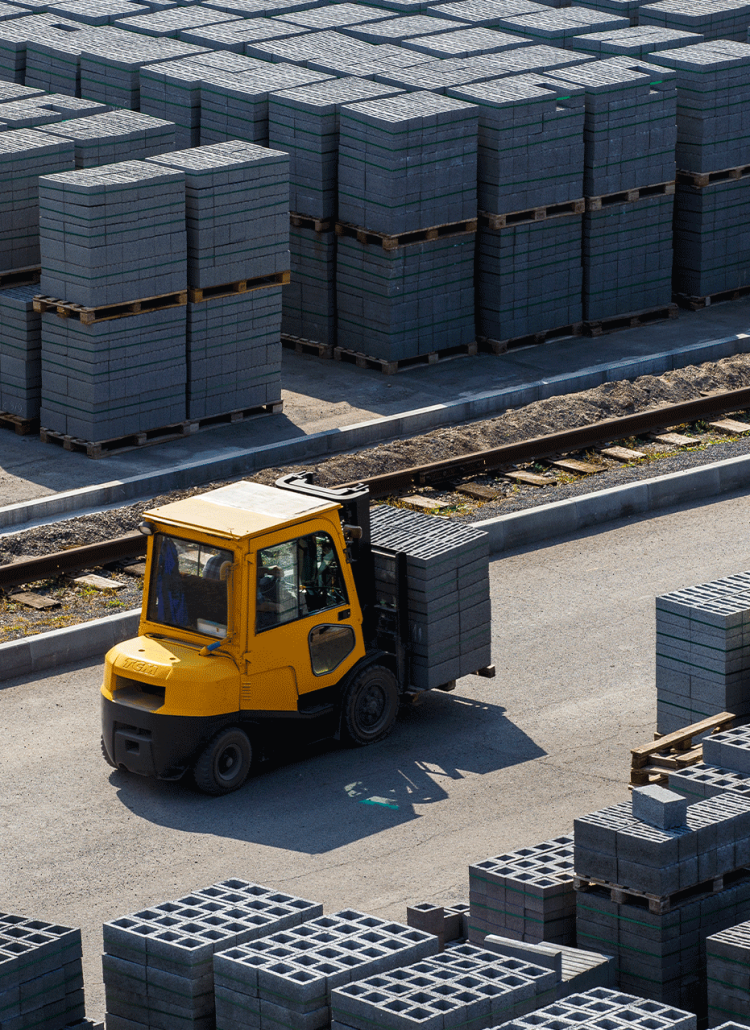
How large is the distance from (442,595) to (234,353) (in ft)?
21.1

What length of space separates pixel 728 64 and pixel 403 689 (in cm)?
1140

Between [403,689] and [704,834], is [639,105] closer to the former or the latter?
[403,689]

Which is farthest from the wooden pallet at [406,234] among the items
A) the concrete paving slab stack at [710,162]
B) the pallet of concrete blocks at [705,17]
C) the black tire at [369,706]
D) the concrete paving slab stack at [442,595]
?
the black tire at [369,706]

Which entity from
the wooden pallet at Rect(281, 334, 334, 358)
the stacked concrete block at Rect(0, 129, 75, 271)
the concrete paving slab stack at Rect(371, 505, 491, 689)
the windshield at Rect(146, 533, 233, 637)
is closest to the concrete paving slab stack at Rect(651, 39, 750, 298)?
the wooden pallet at Rect(281, 334, 334, 358)

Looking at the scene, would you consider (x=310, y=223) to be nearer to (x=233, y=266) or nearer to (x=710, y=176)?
(x=233, y=266)

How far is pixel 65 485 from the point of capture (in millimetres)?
17438

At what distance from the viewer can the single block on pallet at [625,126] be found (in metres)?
21.0

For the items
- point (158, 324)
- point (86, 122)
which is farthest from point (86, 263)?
point (86, 122)

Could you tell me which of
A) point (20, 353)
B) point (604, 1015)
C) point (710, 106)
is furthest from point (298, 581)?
point (710, 106)

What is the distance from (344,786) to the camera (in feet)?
40.3

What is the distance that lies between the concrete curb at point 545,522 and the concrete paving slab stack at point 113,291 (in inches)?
146

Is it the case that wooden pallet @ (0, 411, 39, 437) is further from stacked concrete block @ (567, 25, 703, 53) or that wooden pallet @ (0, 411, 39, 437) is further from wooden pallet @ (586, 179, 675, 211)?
stacked concrete block @ (567, 25, 703, 53)

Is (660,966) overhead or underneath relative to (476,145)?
underneath

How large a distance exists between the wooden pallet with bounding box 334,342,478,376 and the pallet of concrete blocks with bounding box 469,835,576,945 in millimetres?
11135
